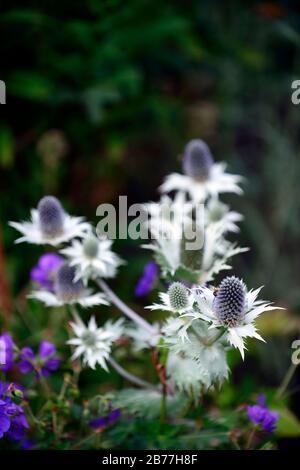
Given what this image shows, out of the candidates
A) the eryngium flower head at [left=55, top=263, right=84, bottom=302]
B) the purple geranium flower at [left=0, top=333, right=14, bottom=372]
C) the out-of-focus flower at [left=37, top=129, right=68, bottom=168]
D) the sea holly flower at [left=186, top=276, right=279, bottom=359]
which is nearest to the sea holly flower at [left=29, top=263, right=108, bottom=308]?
the eryngium flower head at [left=55, top=263, right=84, bottom=302]

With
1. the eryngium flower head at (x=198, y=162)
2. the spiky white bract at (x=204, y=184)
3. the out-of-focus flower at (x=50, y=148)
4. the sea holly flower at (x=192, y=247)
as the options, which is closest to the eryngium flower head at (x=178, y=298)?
the sea holly flower at (x=192, y=247)

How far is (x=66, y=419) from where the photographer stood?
132cm

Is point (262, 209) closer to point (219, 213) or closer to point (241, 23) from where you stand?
point (241, 23)

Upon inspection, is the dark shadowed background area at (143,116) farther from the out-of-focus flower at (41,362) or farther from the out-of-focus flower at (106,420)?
the out-of-focus flower at (106,420)

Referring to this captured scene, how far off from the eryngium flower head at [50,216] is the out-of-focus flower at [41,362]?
0.25 meters

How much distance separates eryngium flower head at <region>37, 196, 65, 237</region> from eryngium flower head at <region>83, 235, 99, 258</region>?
11cm

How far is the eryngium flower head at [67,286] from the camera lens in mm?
1360

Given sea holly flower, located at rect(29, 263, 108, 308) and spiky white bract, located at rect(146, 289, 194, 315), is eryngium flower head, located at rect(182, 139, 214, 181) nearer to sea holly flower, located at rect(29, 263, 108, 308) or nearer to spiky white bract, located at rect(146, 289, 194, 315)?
sea holly flower, located at rect(29, 263, 108, 308)

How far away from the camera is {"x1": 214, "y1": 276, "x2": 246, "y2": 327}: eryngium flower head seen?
1076mm

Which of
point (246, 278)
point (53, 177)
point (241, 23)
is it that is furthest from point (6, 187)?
point (241, 23)

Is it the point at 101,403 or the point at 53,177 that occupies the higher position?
the point at 53,177

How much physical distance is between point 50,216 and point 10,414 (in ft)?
1.46

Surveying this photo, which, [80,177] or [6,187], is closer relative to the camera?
[6,187]
